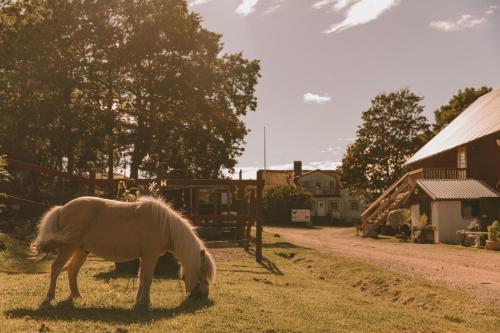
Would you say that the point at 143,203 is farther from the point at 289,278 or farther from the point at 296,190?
the point at 296,190

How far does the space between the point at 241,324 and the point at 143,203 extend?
2711 mm

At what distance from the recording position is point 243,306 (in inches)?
316

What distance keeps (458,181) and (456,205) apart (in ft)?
11.8

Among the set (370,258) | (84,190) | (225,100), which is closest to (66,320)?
(370,258)

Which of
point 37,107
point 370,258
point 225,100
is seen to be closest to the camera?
point 370,258

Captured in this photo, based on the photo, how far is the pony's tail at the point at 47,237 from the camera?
295 inches

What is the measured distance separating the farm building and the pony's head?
24.8 meters

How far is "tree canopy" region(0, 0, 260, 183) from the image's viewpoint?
28719mm

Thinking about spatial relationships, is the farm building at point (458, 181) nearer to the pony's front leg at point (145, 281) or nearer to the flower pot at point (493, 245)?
the flower pot at point (493, 245)

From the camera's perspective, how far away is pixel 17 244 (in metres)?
15.6

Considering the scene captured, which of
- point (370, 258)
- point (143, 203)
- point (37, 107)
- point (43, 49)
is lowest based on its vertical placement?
point (370, 258)

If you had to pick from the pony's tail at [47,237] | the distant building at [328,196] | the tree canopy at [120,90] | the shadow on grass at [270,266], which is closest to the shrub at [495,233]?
the shadow on grass at [270,266]

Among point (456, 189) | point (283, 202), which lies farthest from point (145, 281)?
point (283, 202)

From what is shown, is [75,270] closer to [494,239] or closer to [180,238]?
[180,238]
